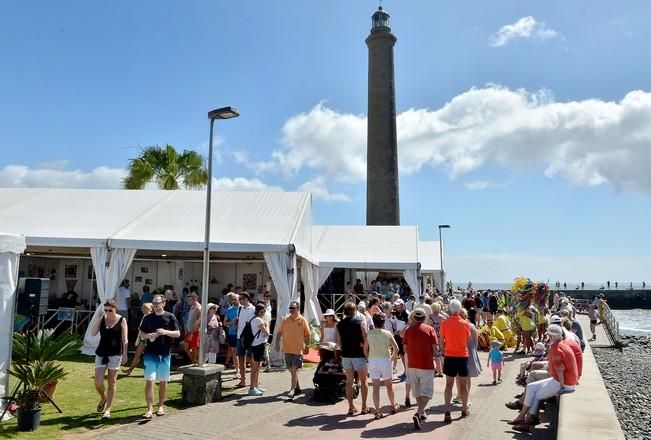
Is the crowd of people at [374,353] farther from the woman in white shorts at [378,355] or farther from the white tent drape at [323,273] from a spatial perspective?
the white tent drape at [323,273]

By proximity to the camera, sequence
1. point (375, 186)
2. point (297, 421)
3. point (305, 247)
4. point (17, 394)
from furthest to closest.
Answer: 1. point (375, 186)
2. point (305, 247)
3. point (297, 421)
4. point (17, 394)

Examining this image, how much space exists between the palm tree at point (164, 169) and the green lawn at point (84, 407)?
1278 cm

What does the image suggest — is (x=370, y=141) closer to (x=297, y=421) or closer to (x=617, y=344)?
(x=617, y=344)

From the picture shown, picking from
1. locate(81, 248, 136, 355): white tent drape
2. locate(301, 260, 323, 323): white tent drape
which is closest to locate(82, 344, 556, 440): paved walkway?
locate(81, 248, 136, 355): white tent drape

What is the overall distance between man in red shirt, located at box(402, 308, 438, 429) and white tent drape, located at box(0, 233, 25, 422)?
5.07m

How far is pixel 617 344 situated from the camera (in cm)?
2125

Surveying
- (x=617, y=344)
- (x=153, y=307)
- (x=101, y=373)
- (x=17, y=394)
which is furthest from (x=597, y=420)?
(x=617, y=344)

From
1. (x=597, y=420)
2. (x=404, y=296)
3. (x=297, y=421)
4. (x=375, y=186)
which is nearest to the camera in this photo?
(x=597, y=420)

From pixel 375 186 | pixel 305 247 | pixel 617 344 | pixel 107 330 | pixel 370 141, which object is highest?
pixel 370 141

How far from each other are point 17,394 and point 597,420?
265 inches

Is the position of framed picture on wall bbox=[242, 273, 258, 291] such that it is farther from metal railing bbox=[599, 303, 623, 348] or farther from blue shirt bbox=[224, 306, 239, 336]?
metal railing bbox=[599, 303, 623, 348]

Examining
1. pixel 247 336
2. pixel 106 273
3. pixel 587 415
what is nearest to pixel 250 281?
pixel 106 273

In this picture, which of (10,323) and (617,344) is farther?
(617,344)

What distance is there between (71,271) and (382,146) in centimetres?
2343
